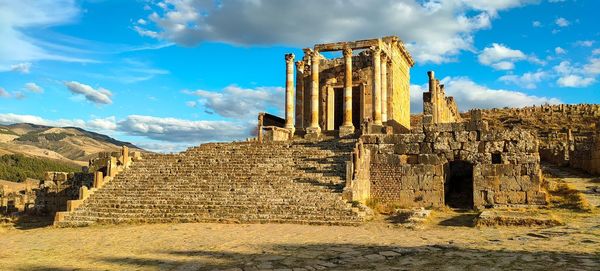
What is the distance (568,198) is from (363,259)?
11.6 m

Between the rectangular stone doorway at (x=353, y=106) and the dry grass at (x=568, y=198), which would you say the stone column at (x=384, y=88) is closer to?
the rectangular stone doorway at (x=353, y=106)

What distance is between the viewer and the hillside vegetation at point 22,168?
183 feet

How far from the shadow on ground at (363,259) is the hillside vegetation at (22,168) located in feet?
171

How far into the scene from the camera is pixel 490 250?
32.7 feet

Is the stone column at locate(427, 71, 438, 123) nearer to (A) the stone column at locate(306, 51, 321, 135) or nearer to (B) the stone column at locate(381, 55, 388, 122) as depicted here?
(B) the stone column at locate(381, 55, 388, 122)

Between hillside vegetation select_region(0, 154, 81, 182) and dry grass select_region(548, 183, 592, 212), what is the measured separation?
52727mm

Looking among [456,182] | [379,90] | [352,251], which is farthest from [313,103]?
[352,251]

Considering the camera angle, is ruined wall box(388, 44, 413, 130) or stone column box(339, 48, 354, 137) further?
ruined wall box(388, 44, 413, 130)

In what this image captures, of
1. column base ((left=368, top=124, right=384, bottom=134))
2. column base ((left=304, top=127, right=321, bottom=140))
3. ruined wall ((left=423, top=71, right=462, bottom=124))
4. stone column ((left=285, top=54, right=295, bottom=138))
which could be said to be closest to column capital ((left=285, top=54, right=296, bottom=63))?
stone column ((left=285, top=54, right=295, bottom=138))

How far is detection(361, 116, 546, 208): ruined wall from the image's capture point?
1812 centimetres

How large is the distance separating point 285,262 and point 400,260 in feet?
7.07

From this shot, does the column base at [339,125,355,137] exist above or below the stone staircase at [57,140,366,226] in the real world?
above

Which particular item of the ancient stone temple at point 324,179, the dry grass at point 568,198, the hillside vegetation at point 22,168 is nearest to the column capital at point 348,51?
the ancient stone temple at point 324,179

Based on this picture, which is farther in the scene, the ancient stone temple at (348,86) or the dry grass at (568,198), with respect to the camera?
the ancient stone temple at (348,86)
